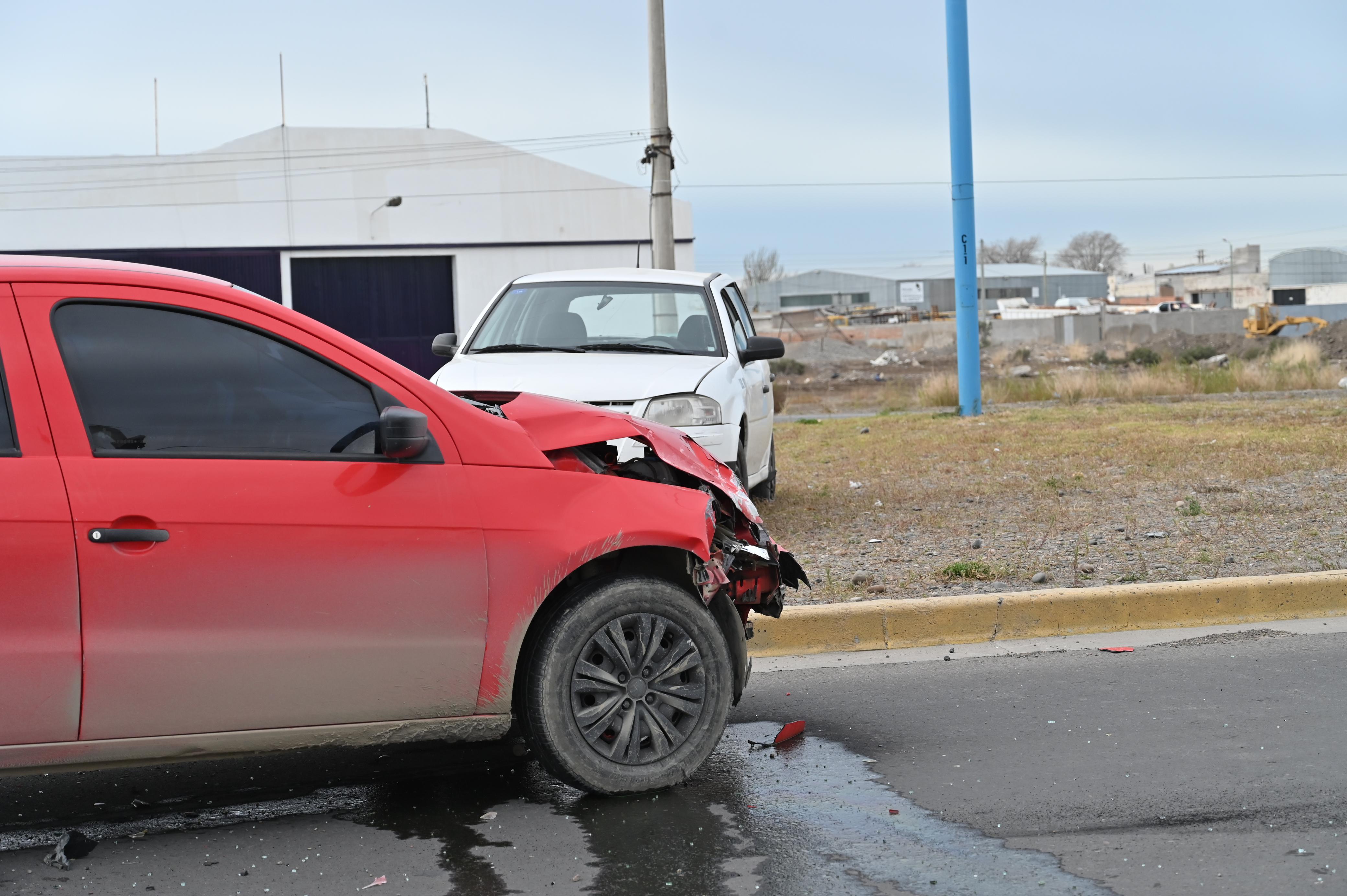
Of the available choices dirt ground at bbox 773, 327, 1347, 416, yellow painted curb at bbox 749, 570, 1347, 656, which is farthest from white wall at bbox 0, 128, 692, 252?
yellow painted curb at bbox 749, 570, 1347, 656

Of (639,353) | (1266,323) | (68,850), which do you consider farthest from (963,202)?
(1266,323)

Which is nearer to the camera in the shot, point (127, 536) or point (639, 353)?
point (127, 536)

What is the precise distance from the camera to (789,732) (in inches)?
193

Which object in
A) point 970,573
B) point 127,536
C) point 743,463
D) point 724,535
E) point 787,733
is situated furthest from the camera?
→ point 743,463

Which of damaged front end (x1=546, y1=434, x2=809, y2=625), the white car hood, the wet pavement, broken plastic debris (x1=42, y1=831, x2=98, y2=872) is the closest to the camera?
the wet pavement

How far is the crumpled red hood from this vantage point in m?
4.28

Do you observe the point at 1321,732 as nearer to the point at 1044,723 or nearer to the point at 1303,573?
the point at 1044,723

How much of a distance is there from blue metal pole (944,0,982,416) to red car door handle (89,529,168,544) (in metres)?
15.4

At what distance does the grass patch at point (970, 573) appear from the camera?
6980 millimetres

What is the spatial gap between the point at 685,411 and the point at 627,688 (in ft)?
12.0

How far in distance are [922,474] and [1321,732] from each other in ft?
22.3

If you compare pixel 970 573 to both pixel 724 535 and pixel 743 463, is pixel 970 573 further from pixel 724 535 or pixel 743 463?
pixel 724 535

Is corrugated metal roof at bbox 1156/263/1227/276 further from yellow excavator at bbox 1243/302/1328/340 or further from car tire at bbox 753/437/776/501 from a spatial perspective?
car tire at bbox 753/437/776/501

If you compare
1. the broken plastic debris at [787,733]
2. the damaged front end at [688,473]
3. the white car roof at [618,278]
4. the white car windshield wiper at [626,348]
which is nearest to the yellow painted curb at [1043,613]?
the broken plastic debris at [787,733]
